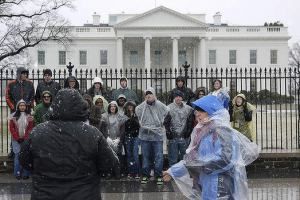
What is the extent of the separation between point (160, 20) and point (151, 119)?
5497 centimetres

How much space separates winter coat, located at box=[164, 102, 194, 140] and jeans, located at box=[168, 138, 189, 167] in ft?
0.29

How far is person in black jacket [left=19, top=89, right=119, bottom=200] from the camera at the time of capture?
397 cm

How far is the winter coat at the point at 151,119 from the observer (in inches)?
397

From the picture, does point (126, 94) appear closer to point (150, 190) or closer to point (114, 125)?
point (114, 125)

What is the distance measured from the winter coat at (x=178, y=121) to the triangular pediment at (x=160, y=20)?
54.0 meters

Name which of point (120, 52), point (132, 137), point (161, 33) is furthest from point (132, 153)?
point (120, 52)

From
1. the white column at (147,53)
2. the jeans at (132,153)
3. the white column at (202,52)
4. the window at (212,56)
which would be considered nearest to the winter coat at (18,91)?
the jeans at (132,153)

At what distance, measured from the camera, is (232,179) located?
4.75m

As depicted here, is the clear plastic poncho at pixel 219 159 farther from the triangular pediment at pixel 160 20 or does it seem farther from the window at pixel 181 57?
the window at pixel 181 57

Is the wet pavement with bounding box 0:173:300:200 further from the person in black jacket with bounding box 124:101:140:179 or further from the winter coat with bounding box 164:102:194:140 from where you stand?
the winter coat with bounding box 164:102:194:140

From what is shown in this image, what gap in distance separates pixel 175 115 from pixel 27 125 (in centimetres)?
291

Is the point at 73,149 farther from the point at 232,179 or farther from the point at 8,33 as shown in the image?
the point at 8,33

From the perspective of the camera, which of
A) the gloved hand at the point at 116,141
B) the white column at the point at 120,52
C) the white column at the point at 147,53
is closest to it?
the gloved hand at the point at 116,141

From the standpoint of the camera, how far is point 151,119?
33.3 feet
